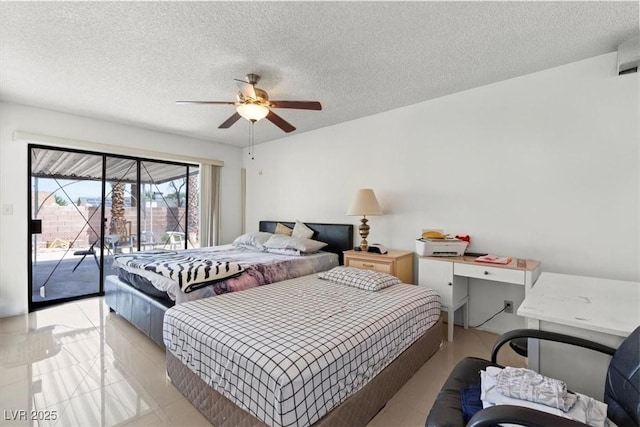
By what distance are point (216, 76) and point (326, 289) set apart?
218 cm

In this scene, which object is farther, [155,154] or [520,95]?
[155,154]

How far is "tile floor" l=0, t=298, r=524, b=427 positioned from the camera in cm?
178

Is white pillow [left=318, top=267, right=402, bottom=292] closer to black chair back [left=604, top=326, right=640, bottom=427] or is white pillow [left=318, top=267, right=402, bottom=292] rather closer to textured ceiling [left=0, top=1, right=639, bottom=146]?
black chair back [left=604, top=326, right=640, bottom=427]

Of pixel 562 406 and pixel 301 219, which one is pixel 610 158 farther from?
pixel 301 219

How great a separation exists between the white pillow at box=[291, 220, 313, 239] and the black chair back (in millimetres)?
3398

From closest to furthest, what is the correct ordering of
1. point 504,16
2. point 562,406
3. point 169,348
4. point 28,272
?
point 562,406 < point 504,16 < point 169,348 < point 28,272

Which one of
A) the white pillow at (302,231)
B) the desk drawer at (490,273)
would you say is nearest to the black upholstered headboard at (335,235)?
the white pillow at (302,231)

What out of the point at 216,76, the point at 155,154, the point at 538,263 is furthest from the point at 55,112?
the point at 538,263

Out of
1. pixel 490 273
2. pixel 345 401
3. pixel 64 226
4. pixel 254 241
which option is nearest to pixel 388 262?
pixel 490 273

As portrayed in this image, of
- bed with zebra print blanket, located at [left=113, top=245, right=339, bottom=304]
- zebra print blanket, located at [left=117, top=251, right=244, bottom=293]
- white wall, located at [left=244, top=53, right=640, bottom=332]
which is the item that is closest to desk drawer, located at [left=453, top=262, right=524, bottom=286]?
white wall, located at [left=244, top=53, right=640, bottom=332]

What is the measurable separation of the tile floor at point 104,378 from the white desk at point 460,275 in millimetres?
367

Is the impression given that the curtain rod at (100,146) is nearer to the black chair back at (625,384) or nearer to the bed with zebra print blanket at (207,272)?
the bed with zebra print blanket at (207,272)

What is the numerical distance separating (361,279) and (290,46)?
1.99 metres

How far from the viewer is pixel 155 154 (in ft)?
14.7
